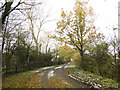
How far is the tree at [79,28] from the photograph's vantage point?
367 cm

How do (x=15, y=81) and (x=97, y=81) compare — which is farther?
(x=15, y=81)

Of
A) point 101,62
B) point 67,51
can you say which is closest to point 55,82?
point 101,62

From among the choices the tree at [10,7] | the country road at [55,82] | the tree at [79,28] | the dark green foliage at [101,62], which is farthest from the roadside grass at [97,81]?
the tree at [10,7]

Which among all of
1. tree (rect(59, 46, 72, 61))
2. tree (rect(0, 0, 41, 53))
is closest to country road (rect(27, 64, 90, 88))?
tree (rect(0, 0, 41, 53))

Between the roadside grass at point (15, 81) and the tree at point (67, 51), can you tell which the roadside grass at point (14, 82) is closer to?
the roadside grass at point (15, 81)

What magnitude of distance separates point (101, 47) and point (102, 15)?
123 centimetres

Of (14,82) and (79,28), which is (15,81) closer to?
Result: (14,82)

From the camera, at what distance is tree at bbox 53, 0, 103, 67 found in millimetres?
3671

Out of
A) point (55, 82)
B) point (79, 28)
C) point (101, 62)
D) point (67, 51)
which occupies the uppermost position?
point (79, 28)

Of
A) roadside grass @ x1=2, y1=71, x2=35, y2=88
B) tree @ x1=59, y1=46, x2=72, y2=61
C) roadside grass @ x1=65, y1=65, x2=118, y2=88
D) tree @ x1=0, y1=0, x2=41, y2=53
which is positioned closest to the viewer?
tree @ x1=0, y1=0, x2=41, y2=53

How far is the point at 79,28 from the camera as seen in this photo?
13.3ft

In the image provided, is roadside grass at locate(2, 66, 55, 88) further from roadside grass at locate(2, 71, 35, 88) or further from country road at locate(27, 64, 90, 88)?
country road at locate(27, 64, 90, 88)

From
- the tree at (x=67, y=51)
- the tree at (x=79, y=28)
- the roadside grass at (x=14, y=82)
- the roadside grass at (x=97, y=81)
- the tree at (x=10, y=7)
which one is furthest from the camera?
the tree at (x=67, y=51)

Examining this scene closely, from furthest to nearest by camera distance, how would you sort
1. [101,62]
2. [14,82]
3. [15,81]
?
[101,62] → [15,81] → [14,82]
